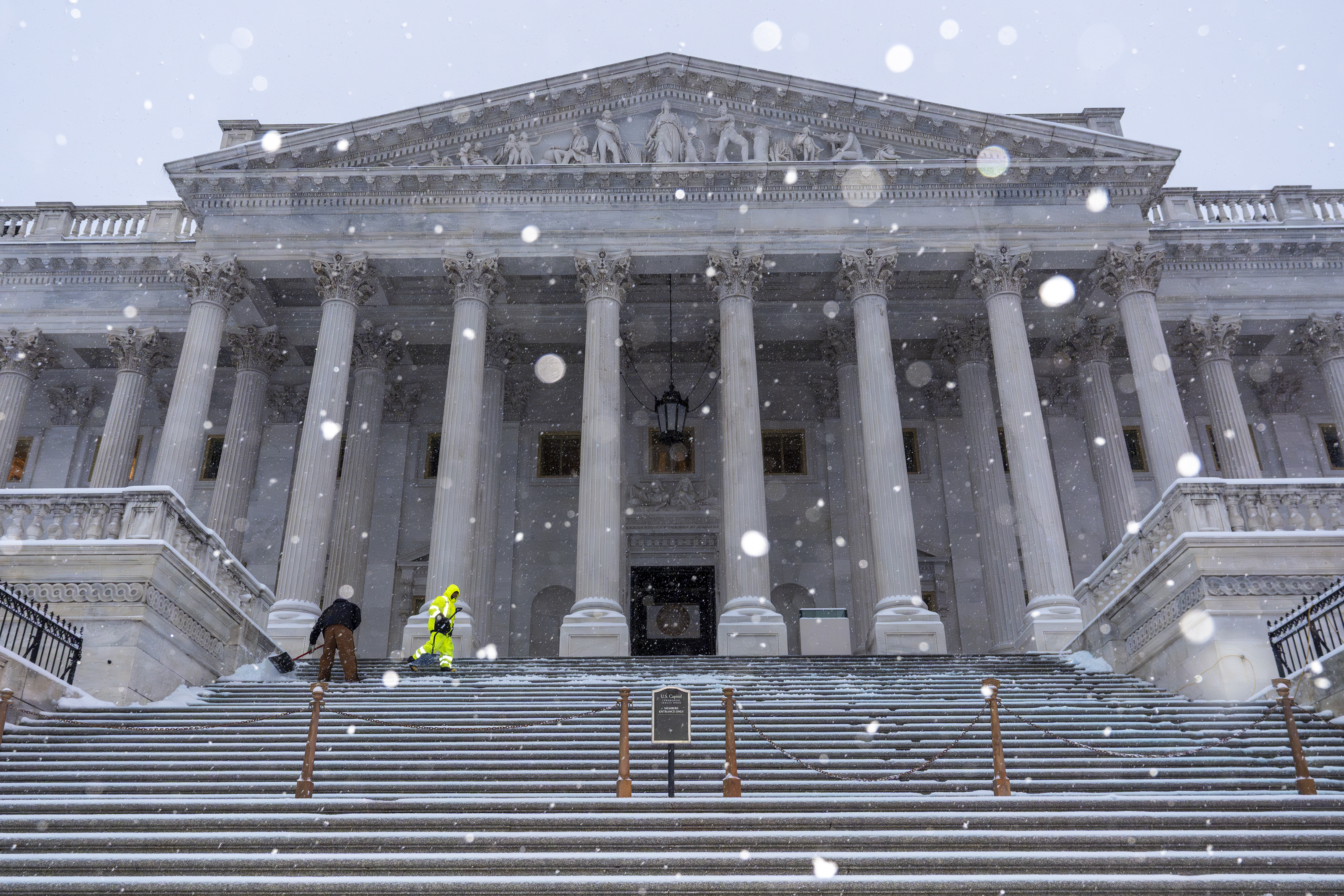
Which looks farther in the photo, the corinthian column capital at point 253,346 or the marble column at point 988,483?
the corinthian column capital at point 253,346

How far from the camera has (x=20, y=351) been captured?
27922 millimetres

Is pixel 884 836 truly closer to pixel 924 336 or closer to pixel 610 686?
pixel 610 686

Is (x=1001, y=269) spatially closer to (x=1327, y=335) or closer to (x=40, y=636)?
(x=1327, y=335)

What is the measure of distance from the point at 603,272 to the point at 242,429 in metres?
10.3

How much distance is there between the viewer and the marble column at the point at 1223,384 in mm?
27172

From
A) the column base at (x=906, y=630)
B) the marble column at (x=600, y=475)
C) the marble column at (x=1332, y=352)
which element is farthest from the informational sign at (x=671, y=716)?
the marble column at (x=1332, y=352)

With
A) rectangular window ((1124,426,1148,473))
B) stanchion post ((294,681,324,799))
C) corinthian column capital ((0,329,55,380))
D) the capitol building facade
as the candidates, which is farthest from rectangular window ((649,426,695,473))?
stanchion post ((294,681,324,799))

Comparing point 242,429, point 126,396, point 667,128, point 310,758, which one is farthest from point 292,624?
point 667,128

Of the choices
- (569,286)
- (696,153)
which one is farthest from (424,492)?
(696,153)

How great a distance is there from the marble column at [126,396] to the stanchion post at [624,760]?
20.9 m

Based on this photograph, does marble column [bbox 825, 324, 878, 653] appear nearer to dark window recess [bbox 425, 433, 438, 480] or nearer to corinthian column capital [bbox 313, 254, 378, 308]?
dark window recess [bbox 425, 433, 438, 480]

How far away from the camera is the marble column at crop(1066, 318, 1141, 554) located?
26500 millimetres

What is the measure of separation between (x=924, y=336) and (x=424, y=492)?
15.1 metres

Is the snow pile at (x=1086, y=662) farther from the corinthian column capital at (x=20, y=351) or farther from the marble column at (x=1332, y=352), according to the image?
the corinthian column capital at (x=20, y=351)
